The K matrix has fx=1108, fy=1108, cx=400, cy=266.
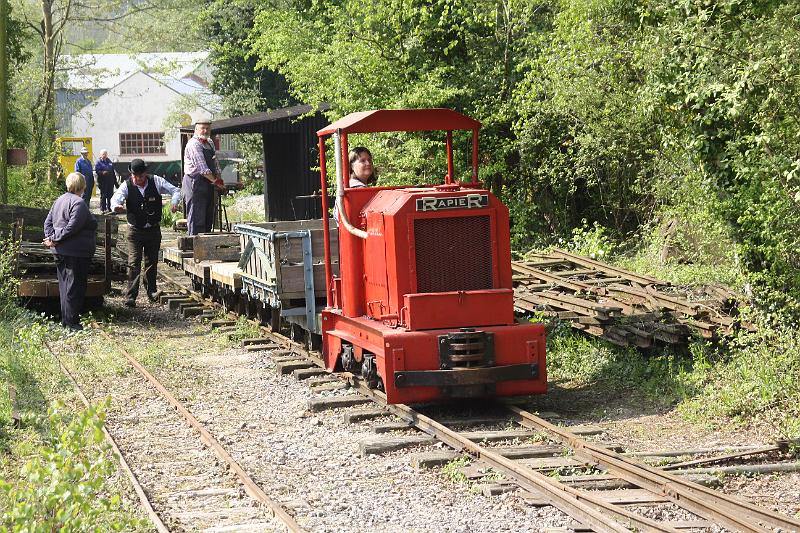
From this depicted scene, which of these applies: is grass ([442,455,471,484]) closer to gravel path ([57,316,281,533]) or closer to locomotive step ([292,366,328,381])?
gravel path ([57,316,281,533])

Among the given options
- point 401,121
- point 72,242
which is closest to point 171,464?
point 401,121

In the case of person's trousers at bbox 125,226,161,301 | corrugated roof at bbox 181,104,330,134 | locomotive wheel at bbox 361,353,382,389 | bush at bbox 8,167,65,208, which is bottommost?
locomotive wheel at bbox 361,353,382,389

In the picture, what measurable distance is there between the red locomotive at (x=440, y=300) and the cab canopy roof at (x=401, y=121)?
0.05ft

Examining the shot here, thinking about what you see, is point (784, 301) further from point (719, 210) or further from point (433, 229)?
point (433, 229)

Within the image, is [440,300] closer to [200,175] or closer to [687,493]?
[687,493]

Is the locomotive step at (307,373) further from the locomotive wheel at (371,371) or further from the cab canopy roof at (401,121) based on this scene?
the cab canopy roof at (401,121)

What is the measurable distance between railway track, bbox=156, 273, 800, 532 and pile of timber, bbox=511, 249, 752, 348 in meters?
2.53

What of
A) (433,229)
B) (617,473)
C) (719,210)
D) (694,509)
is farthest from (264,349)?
(694,509)

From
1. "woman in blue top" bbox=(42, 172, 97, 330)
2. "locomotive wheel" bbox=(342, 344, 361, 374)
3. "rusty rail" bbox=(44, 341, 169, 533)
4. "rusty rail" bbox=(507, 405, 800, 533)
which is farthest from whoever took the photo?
"woman in blue top" bbox=(42, 172, 97, 330)

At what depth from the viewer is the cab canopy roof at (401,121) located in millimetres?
10383

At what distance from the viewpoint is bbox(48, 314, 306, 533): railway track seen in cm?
698

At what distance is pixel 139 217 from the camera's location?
1681 cm

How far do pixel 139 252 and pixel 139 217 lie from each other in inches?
26.1

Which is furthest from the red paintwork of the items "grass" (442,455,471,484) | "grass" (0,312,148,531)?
"grass" (0,312,148,531)
